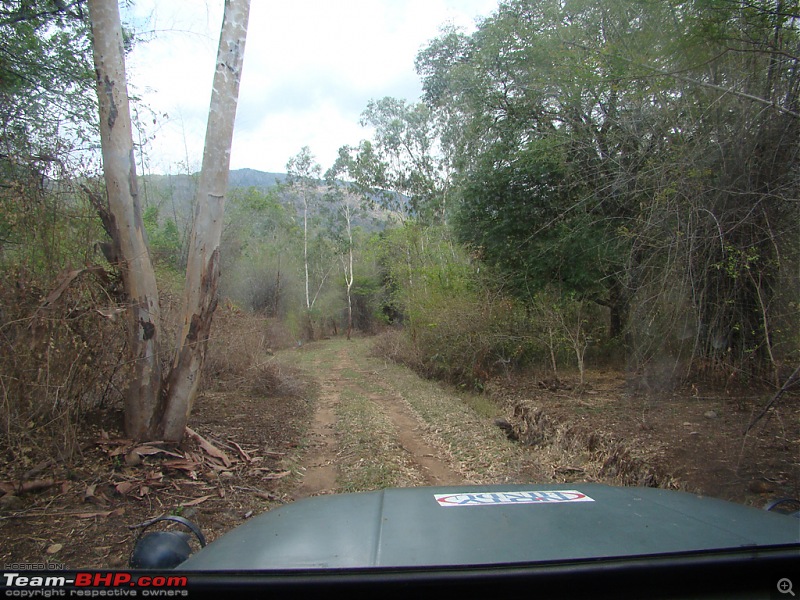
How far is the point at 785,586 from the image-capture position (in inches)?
69.7

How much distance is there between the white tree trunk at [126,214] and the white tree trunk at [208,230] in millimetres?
281

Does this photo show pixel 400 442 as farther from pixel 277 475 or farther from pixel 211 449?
pixel 211 449

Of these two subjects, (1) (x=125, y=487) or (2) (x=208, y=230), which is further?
(2) (x=208, y=230)

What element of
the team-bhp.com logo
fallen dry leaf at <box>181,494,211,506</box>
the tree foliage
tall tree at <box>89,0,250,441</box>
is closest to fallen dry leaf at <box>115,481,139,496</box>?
fallen dry leaf at <box>181,494,211,506</box>

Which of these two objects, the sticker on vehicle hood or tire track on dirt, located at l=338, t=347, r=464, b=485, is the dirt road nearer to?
tire track on dirt, located at l=338, t=347, r=464, b=485

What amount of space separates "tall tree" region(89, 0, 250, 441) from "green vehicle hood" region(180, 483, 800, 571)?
383 cm

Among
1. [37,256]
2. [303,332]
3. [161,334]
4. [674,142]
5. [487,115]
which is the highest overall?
[487,115]

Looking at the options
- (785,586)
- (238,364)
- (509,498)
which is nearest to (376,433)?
(238,364)

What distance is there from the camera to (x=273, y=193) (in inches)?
1639

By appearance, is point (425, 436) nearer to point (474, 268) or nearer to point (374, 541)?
point (374, 541)

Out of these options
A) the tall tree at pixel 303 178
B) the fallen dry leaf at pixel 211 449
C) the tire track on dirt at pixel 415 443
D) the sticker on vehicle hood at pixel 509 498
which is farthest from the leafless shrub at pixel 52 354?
the tall tree at pixel 303 178

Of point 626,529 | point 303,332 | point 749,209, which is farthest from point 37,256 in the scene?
point 303,332

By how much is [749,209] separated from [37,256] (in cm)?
793

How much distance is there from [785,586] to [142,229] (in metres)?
6.08
